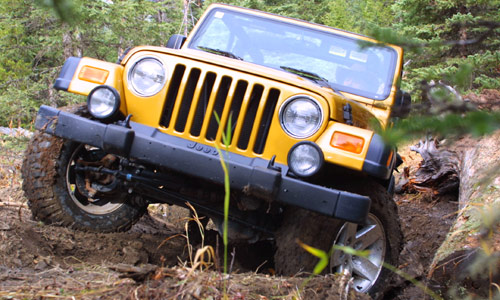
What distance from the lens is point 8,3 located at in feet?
30.8

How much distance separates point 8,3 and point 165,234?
6863 mm

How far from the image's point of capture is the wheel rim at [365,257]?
3531 mm

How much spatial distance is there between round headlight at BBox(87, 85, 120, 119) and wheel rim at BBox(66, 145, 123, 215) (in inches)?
16.8

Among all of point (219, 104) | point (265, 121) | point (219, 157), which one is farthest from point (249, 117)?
point (219, 157)

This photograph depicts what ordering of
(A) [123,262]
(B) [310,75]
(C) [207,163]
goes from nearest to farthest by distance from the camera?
1. (C) [207,163]
2. (A) [123,262]
3. (B) [310,75]

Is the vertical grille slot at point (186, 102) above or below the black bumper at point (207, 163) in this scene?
above

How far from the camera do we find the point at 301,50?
469cm

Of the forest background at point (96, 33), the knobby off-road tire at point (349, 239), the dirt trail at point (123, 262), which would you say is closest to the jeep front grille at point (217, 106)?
the knobby off-road tire at point (349, 239)

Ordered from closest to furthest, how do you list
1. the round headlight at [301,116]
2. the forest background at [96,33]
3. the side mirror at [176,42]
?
the round headlight at [301,116] → the side mirror at [176,42] → the forest background at [96,33]

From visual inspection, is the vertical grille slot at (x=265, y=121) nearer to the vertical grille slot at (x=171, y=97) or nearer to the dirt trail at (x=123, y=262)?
the vertical grille slot at (x=171, y=97)

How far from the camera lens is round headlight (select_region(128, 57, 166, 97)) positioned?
139 inches

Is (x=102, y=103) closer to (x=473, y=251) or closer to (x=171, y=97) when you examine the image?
(x=171, y=97)

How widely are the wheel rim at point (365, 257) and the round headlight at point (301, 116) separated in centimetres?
70

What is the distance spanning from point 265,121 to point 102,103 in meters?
1.06
